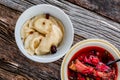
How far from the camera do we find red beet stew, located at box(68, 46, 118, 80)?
1714 mm

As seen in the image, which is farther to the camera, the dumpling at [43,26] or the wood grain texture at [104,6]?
the wood grain texture at [104,6]

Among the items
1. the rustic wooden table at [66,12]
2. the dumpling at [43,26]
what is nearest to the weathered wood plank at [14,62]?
the rustic wooden table at [66,12]

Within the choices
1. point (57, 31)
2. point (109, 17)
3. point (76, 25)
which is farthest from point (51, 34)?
point (109, 17)

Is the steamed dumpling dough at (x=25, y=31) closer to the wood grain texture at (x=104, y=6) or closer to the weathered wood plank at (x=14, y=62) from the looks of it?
the weathered wood plank at (x=14, y=62)

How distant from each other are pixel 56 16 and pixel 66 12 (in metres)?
0.09

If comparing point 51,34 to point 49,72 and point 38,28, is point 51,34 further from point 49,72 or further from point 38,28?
A: point 49,72

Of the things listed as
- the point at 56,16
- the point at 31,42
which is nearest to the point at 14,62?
the point at 31,42

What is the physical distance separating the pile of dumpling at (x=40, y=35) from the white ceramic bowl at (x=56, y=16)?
22 mm

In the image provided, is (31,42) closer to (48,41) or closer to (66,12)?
(48,41)

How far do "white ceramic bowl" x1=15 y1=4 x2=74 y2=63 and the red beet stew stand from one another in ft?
0.21

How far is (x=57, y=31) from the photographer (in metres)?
1.71

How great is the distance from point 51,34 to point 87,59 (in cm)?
17

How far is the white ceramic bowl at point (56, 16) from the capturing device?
1.66 meters

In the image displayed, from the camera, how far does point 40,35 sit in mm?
1706
